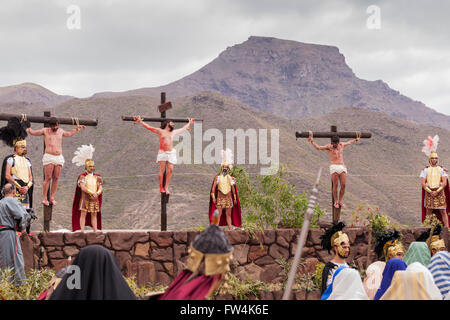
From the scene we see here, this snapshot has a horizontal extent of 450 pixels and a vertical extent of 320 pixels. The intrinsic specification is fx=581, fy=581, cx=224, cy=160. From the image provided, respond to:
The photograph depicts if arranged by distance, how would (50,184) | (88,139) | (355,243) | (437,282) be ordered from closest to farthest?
(437,282), (50,184), (355,243), (88,139)

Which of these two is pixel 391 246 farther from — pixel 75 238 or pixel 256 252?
pixel 75 238

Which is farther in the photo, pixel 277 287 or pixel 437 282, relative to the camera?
pixel 277 287

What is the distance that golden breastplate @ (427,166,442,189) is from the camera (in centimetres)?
1198

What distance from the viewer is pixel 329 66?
427ft

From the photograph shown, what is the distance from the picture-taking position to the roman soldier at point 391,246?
841 cm

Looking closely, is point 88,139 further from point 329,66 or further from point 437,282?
point 329,66

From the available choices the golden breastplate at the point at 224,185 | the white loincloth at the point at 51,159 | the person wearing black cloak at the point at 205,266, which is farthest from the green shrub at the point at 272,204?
the person wearing black cloak at the point at 205,266

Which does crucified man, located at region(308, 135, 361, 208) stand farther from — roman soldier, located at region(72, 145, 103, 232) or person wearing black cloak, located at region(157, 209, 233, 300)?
person wearing black cloak, located at region(157, 209, 233, 300)

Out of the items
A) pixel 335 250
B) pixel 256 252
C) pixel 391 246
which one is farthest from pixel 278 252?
pixel 335 250

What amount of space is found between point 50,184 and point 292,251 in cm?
482

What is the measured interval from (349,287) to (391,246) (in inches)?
144

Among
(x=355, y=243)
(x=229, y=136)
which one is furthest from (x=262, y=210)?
(x=229, y=136)

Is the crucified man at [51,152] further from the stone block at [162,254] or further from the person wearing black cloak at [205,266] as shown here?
the person wearing black cloak at [205,266]

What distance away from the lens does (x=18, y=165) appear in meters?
10.1
